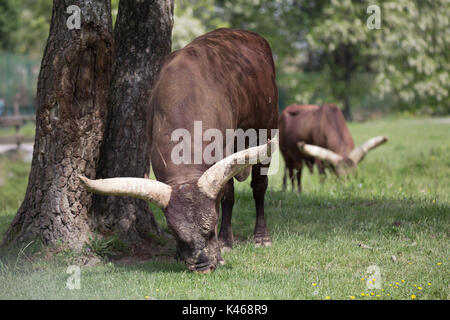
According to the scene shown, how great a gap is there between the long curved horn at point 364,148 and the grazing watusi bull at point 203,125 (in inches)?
191

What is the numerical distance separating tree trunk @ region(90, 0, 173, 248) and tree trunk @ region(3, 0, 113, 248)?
15.5 inches

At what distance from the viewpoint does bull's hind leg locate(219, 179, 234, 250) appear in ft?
19.8

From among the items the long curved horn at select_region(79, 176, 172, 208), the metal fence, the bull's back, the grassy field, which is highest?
the metal fence

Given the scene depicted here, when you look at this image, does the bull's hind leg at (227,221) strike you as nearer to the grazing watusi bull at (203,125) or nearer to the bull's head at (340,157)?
the grazing watusi bull at (203,125)

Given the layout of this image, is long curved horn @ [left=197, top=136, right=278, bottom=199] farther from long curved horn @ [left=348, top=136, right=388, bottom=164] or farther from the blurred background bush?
the blurred background bush

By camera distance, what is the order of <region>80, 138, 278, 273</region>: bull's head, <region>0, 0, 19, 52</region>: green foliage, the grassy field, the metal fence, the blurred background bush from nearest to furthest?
the grassy field, <region>80, 138, 278, 273</region>: bull's head, the blurred background bush, the metal fence, <region>0, 0, 19, 52</region>: green foliage

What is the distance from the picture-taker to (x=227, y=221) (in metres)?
6.27

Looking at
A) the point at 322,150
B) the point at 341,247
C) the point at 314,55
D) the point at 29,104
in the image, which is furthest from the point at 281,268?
the point at 314,55

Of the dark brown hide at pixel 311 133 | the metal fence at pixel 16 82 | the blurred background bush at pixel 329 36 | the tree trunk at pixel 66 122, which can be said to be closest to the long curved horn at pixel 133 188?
the tree trunk at pixel 66 122

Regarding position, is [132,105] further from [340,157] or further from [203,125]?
[340,157]

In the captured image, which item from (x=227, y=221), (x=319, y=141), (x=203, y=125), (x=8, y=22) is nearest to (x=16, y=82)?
(x=319, y=141)

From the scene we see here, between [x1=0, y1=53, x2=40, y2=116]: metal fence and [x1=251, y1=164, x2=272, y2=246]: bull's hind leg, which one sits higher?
[x1=0, y1=53, x2=40, y2=116]: metal fence

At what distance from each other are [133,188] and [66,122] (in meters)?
1.41

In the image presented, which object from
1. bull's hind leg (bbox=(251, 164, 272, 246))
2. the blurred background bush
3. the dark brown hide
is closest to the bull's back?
bull's hind leg (bbox=(251, 164, 272, 246))
